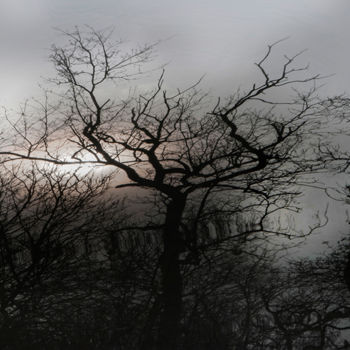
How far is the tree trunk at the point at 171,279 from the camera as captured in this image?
70.7 inches

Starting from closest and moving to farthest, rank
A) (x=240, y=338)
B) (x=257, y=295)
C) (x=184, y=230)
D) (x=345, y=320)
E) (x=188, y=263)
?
(x=240, y=338) < (x=345, y=320) < (x=257, y=295) < (x=188, y=263) < (x=184, y=230)

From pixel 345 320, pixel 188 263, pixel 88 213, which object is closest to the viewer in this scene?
pixel 345 320

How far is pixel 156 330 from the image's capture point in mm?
1828

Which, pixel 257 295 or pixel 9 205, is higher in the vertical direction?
pixel 9 205

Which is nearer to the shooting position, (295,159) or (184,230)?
(184,230)

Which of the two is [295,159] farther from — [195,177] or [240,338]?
[240,338]

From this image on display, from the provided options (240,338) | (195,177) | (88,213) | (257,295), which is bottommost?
(240,338)

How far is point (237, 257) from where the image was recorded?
7.34 feet

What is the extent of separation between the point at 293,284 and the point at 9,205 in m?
1.82

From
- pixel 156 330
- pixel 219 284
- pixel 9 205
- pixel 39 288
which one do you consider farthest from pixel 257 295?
pixel 9 205

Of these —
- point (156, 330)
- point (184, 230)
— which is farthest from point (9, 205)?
point (156, 330)

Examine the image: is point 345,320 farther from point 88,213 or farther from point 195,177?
point 88,213

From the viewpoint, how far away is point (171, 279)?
2.07 meters

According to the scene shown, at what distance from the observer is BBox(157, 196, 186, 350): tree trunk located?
5.89 ft
